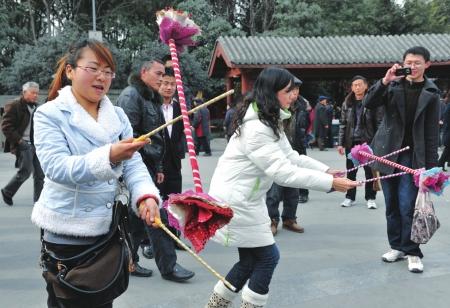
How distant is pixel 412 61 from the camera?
4.32 meters

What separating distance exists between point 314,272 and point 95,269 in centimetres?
263

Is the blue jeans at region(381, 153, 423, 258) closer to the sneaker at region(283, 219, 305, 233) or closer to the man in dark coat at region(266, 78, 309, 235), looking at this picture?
the man in dark coat at region(266, 78, 309, 235)

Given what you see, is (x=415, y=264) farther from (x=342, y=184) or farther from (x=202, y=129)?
(x=202, y=129)

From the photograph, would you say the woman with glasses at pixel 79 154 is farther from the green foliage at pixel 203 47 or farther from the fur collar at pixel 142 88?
the green foliage at pixel 203 47

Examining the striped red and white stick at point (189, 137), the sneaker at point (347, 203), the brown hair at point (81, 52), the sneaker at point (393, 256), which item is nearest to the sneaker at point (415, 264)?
the sneaker at point (393, 256)

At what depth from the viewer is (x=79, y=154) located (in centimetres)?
219

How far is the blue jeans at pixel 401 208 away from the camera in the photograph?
175 inches

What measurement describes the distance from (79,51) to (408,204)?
3.17 metres

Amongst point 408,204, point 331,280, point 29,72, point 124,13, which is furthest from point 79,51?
point 124,13

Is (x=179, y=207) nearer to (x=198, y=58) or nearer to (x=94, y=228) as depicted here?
(x=94, y=228)

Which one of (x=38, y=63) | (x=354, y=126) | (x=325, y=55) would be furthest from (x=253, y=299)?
(x=38, y=63)

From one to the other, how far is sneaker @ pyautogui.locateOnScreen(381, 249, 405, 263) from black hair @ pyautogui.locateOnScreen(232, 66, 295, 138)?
2180 millimetres

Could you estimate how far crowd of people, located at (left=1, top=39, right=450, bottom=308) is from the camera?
2201mm

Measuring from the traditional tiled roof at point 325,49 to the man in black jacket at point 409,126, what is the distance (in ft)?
36.7
